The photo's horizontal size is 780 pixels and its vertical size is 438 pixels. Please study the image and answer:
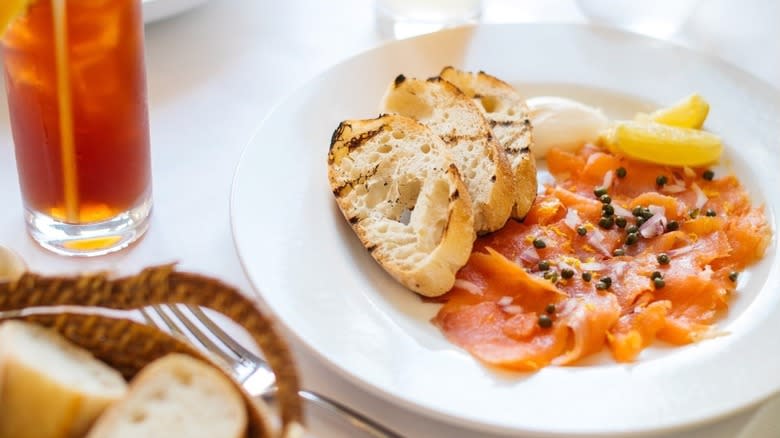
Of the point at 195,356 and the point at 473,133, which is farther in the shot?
the point at 473,133

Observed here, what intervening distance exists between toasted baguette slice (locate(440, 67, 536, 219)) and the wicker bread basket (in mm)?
916

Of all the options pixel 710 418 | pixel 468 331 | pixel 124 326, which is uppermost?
pixel 124 326

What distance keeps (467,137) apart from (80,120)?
75cm

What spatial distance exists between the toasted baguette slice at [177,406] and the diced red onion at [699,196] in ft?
4.14

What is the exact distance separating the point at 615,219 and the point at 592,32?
71 centimetres

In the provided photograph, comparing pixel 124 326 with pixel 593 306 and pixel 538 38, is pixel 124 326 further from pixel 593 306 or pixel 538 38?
pixel 538 38

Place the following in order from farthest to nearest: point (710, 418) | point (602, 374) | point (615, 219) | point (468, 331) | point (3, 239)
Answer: point (615, 219)
point (3, 239)
point (468, 331)
point (602, 374)
point (710, 418)

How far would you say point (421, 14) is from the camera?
2502 millimetres

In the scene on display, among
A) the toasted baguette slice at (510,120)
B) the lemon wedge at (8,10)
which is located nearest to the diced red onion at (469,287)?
the toasted baguette slice at (510,120)

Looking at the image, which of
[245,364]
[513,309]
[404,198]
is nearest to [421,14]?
[404,198]

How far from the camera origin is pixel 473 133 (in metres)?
1.88

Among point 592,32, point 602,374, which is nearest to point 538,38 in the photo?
point 592,32

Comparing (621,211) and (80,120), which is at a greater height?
(80,120)

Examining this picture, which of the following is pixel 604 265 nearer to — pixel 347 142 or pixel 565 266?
pixel 565 266
